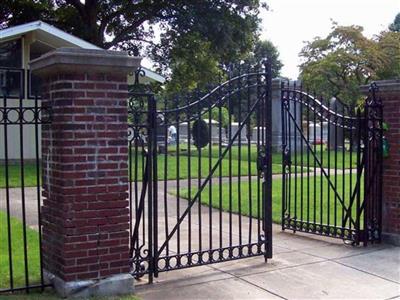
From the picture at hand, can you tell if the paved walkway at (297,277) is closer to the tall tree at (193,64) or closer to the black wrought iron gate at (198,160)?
the black wrought iron gate at (198,160)

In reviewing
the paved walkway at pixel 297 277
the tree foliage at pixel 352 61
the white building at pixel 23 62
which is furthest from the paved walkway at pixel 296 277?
the tree foliage at pixel 352 61

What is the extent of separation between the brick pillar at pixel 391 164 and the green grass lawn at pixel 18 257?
4.21 meters

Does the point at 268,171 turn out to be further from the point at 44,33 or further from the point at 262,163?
the point at 44,33

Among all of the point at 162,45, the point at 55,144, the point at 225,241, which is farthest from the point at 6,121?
the point at 162,45

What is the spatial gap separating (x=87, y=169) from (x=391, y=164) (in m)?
3.96

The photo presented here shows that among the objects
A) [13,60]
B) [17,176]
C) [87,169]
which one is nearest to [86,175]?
[87,169]

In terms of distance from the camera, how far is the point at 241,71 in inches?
243

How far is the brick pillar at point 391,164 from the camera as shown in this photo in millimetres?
6516

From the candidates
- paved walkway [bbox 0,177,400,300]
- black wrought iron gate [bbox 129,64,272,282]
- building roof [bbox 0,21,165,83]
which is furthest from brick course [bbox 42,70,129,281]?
building roof [bbox 0,21,165,83]

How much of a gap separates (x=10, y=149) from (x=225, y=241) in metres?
9.89

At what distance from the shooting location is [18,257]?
5770mm

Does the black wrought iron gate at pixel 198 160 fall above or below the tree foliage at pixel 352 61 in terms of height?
below

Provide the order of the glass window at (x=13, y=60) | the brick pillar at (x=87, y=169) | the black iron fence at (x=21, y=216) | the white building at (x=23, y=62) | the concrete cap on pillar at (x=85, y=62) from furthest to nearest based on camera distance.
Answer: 1. the glass window at (x=13, y=60)
2. the white building at (x=23, y=62)
3. the black iron fence at (x=21, y=216)
4. the brick pillar at (x=87, y=169)
5. the concrete cap on pillar at (x=85, y=62)

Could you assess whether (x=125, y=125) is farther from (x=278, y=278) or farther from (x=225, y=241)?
(x=225, y=241)
